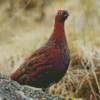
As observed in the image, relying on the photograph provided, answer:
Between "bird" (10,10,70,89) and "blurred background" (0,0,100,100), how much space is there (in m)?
0.48

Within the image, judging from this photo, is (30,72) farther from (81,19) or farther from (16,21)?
(16,21)

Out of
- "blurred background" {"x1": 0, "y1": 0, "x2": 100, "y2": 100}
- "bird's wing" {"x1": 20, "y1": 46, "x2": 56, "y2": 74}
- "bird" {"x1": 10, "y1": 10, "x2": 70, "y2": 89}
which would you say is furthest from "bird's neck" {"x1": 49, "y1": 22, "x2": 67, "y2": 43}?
"blurred background" {"x1": 0, "y1": 0, "x2": 100, "y2": 100}

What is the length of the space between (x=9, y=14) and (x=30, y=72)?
12.6 ft

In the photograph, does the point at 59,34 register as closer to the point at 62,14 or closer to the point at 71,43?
the point at 62,14

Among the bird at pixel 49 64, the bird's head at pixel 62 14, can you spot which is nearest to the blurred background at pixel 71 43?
the bird's head at pixel 62 14

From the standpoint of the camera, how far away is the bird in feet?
7.34

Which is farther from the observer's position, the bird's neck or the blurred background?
the blurred background

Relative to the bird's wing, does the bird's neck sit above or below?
above

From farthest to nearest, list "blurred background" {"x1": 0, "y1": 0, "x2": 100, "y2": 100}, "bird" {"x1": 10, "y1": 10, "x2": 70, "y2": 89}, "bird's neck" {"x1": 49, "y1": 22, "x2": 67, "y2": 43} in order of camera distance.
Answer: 1. "blurred background" {"x1": 0, "y1": 0, "x2": 100, "y2": 100}
2. "bird's neck" {"x1": 49, "y1": 22, "x2": 67, "y2": 43}
3. "bird" {"x1": 10, "y1": 10, "x2": 70, "y2": 89}

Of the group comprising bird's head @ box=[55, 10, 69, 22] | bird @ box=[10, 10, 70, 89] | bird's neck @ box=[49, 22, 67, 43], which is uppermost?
bird's head @ box=[55, 10, 69, 22]

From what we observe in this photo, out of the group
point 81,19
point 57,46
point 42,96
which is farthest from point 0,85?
point 81,19

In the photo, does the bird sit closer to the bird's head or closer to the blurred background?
the bird's head

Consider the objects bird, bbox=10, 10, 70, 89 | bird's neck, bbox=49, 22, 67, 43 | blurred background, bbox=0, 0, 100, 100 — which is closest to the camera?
bird, bbox=10, 10, 70, 89

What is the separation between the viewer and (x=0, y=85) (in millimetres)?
1654
